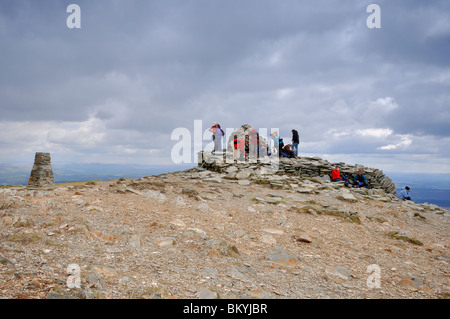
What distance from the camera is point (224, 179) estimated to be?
20750 millimetres

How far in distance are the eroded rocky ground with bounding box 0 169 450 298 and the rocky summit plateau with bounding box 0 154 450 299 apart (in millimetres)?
32

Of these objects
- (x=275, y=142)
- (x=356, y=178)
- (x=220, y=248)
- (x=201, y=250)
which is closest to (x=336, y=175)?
(x=356, y=178)

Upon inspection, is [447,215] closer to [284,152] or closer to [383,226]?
[383,226]

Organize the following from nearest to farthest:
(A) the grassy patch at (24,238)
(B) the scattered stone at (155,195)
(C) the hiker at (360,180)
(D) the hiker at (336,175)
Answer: (A) the grassy patch at (24,238), (B) the scattered stone at (155,195), (C) the hiker at (360,180), (D) the hiker at (336,175)

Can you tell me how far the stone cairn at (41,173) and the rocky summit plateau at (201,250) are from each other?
25.2 ft

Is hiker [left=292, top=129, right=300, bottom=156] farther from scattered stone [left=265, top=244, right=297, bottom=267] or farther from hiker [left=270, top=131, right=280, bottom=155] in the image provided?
scattered stone [left=265, top=244, right=297, bottom=267]

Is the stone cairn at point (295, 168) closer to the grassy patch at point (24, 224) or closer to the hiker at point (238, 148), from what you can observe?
the hiker at point (238, 148)

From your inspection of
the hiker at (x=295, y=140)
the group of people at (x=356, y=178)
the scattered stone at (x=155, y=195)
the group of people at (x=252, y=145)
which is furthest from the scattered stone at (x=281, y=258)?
the hiker at (x=295, y=140)

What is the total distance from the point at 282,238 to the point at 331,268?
88.0 inches

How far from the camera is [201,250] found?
685 cm

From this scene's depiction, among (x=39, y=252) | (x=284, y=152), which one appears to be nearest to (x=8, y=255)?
(x=39, y=252)

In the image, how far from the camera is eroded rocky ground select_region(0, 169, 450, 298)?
4738mm

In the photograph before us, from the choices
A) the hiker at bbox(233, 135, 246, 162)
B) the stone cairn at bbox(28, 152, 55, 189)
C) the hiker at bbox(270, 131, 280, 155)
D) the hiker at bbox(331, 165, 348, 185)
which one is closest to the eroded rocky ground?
the stone cairn at bbox(28, 152, 55, 189)

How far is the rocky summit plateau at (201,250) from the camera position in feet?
15.4
